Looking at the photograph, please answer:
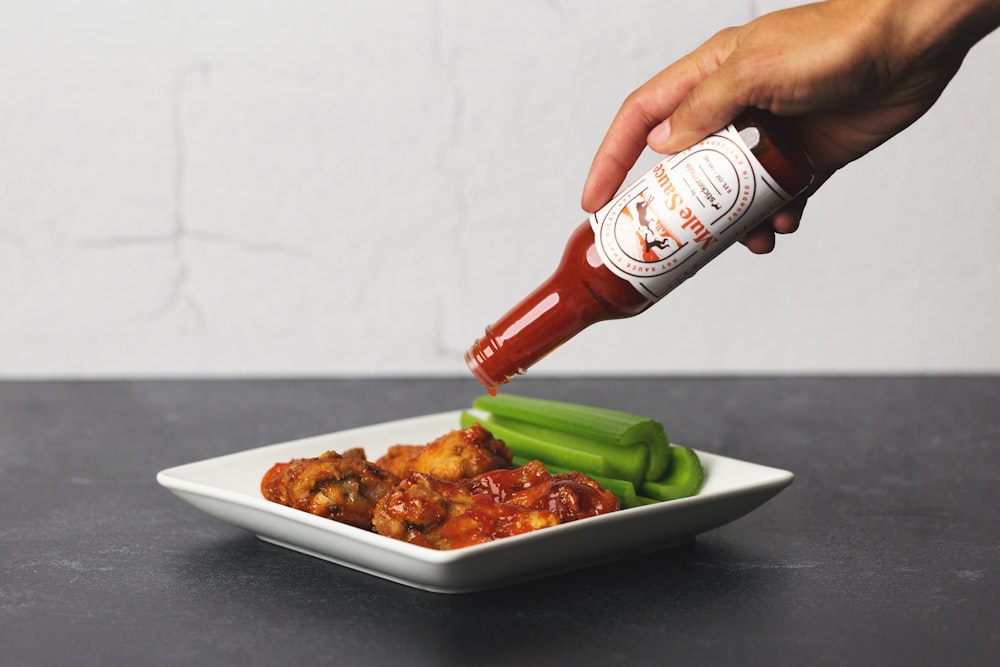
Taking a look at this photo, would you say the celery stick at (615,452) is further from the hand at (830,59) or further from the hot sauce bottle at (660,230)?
the hand at (830,59)

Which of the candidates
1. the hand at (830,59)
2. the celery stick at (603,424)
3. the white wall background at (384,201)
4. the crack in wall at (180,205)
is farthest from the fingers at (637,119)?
the crack in wall at (180,205)

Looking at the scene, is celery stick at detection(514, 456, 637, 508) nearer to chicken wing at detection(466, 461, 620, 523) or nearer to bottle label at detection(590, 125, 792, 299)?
chicken wing at detection(466, 461, 620, 523)

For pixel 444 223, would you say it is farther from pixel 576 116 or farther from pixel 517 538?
pixel 517 538

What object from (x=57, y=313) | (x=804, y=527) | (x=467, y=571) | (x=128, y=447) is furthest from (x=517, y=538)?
(x=57, y=313)

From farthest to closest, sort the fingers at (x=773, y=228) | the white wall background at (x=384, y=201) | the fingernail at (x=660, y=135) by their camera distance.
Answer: the white wall background at (x=384, y=201), the fingers at (x=773, y=228), the fingernail at (x=660, y=135)

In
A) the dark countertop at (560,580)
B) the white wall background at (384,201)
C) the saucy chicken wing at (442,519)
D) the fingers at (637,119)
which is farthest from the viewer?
the white wall background at (384,201)

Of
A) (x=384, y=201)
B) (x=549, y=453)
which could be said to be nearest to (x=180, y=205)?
(x=384, y=201)
